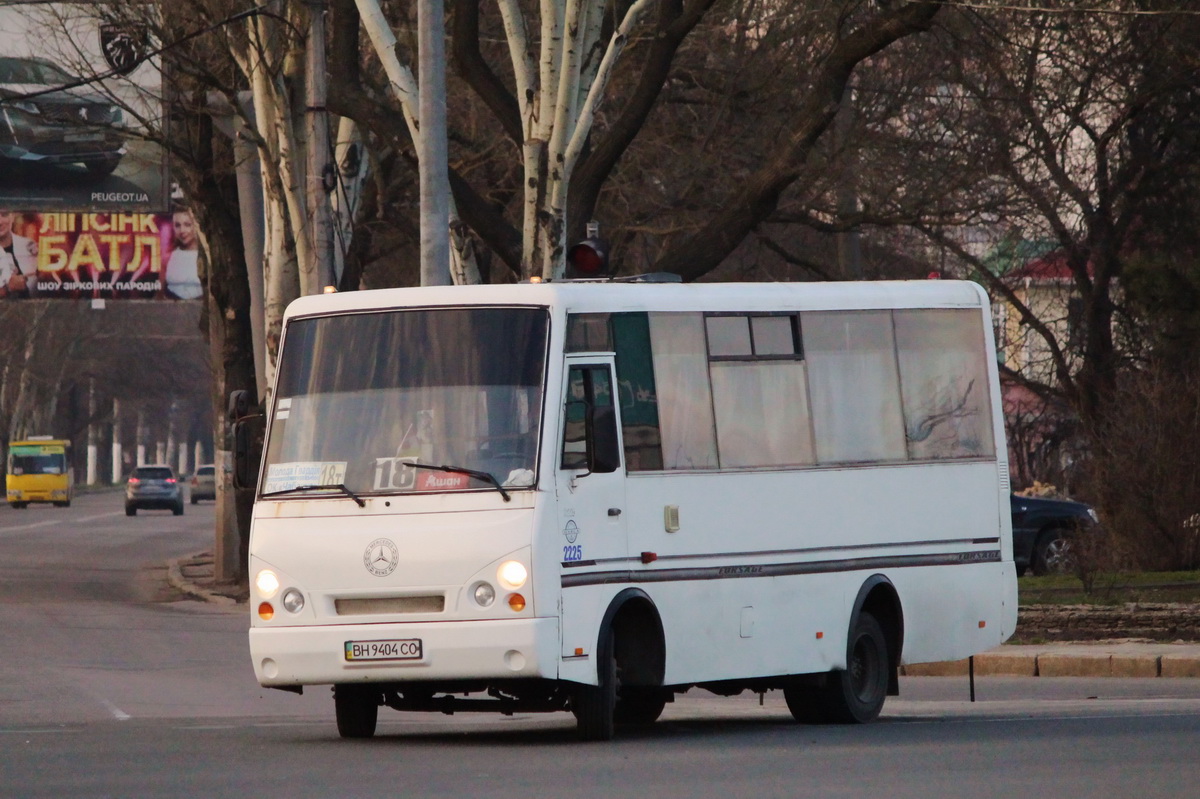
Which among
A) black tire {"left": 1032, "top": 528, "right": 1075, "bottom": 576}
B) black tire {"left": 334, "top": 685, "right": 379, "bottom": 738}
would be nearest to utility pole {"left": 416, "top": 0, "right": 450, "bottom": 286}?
black tire {"left": 334, "top": 685, "right": 379, "bottom": 738}

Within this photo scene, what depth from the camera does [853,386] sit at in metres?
12.6

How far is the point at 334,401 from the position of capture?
11.0 meters

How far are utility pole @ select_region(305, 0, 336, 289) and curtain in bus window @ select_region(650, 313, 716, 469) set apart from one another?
961 cm

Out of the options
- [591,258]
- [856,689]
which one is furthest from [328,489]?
[591,258]

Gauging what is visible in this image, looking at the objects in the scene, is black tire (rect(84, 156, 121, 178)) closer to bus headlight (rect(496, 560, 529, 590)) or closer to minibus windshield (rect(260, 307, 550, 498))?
minibus windshield (rect(260, 307, 550, 498))

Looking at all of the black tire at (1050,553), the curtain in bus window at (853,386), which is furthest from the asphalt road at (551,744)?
the black tire at (1050,553)

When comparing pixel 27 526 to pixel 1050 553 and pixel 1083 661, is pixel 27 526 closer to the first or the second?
pixel 1050 553

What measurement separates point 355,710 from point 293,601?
1131 millimetres

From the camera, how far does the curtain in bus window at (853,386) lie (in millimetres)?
12398

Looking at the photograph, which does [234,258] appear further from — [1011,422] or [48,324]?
[48,324]

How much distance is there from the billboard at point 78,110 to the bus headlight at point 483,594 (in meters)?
15.6

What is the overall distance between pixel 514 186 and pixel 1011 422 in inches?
593

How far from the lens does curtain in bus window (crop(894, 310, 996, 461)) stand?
12.9 m

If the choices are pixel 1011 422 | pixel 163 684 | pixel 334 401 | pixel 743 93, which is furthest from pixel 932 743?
pixel 1011 422
